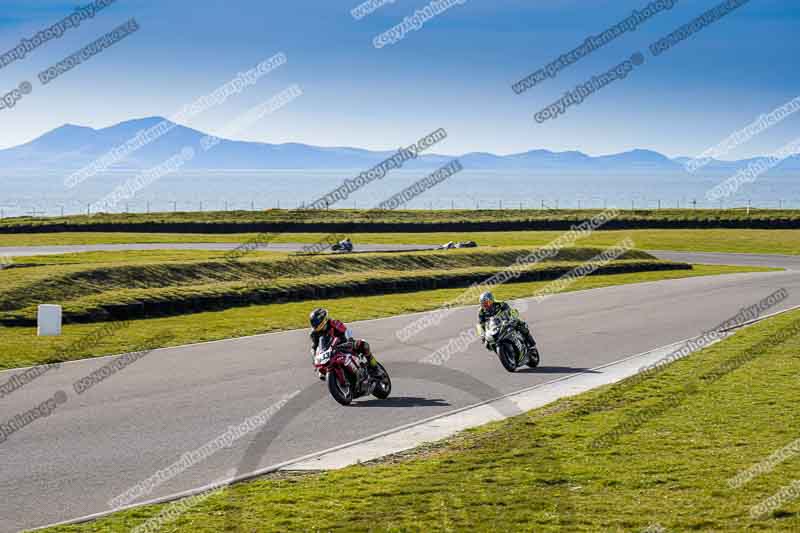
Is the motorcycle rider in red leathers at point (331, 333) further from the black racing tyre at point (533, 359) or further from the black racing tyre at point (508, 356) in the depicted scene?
the black racing tyre at point (533, 359)

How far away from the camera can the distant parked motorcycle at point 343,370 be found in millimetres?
14562

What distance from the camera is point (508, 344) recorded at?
59.5 ft

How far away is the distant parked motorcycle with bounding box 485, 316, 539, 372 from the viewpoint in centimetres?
1811

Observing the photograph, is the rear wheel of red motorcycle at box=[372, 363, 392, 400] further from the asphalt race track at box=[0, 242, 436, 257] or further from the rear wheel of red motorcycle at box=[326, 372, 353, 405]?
the asphalt race track at box=[0, 242, 436, 257]

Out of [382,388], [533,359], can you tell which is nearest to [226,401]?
[382,388]

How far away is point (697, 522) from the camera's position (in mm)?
8172

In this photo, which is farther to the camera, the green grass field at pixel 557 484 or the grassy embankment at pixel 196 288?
the grassy embankment at pixel 196 288

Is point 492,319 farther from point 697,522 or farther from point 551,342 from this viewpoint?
point 697,522

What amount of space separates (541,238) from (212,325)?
146 feet

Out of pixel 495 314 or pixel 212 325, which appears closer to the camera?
pixel 495 314

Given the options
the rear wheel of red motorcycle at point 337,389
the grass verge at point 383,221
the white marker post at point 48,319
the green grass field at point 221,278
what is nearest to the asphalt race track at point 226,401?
the rear wheel of red motorcycle at point 337,389

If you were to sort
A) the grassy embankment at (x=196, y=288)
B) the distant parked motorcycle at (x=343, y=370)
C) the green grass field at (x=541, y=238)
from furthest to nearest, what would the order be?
1. the green grass field at (x=541, y=238)
2. the grassy embankment at (x=196, y=288)
3. the distant parked motorcycle at (x=343, y=370)

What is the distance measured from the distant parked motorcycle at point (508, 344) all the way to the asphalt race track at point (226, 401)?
0.99 feet

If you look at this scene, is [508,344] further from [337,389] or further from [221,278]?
[221,278]
